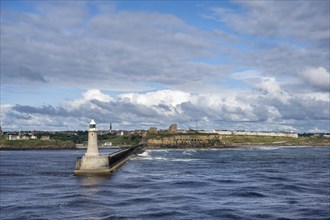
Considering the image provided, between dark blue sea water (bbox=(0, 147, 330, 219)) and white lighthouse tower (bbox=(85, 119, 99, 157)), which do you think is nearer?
dark blue sea water (bbox=(0, 147, 330, 219))

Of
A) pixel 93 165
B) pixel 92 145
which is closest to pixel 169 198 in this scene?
pixel 93 165

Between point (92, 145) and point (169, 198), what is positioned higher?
point (92, 145)

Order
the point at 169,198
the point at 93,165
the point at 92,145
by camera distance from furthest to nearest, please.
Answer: the point at 92,145, the point at 93,165, the point at 169,198

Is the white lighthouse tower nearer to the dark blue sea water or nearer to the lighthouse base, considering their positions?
the lighthouse base

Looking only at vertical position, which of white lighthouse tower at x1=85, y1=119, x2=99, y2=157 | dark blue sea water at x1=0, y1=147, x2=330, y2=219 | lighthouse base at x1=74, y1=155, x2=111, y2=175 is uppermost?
white lighthouse tower at x1=85, y1=119, x2=99, y2=157

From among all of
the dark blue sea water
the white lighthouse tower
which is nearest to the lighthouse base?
the white lighthouse tower

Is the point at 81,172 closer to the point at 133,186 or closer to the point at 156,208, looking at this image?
the point at 133,186

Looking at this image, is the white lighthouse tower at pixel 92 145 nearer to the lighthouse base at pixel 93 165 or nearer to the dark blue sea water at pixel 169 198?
the lighthouse base at pixel 93 165

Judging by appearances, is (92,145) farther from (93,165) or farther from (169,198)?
(169,198)

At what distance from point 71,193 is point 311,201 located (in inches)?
826

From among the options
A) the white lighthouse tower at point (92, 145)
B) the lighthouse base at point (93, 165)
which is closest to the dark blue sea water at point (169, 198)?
the lighthouse base at point (93, 165)

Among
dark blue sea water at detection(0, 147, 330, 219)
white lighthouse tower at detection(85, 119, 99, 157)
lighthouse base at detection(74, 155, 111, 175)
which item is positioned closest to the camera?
dark blue sea water at detection(0, 147, 330, 219)

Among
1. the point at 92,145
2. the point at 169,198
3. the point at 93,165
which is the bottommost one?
the point at 169,198

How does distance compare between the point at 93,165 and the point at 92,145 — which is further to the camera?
the point at 92,145
